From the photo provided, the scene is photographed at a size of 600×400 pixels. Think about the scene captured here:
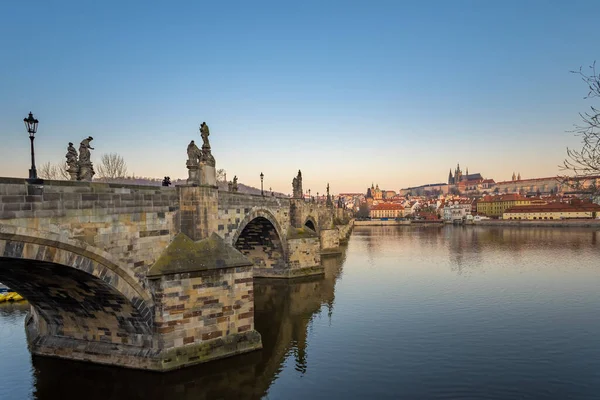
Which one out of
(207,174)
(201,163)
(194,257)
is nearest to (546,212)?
(207,174)

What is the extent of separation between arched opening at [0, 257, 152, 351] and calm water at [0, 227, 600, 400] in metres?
1.09

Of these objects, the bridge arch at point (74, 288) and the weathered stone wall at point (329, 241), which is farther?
the weathered stone wall at point (329, 241)

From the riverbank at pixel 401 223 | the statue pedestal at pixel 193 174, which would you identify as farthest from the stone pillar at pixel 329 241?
the riverbank at pixel 401 223

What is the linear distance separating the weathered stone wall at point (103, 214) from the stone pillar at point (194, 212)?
0.28 meters

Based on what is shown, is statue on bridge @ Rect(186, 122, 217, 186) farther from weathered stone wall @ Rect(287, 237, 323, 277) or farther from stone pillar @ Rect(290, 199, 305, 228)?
stone pillar @ Rect(290, 199, 305, 228)

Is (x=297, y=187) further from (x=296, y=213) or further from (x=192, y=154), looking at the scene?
(x=192, y=154)

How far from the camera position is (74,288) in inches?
517

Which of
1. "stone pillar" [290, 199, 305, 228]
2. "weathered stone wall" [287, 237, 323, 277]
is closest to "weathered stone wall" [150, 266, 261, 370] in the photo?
"weathered stone wall" [287, 237, 323, 277]

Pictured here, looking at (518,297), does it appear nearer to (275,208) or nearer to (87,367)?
(275,208)

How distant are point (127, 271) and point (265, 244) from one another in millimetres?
18894

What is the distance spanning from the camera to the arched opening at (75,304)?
1202cm

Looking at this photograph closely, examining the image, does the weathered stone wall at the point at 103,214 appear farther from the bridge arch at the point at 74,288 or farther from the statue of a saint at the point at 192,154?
the statue of a saint at the point at 192,154

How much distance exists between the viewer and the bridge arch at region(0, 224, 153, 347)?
10.5m

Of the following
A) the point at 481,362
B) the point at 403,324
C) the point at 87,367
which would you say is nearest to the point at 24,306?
the point at 87,367
